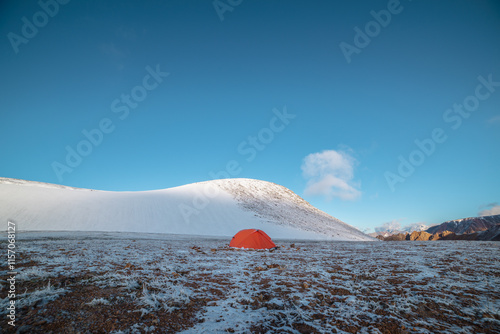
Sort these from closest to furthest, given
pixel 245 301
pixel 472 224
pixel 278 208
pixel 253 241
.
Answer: pixel 245 301 → pixel 253 241 → pixel 278 208 → pixel 472 224

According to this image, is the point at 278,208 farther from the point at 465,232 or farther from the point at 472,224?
the point at 472,224

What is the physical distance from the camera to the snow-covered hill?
30.7m

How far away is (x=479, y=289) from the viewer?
223 inches

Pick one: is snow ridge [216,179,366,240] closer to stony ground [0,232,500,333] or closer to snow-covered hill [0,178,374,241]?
snow-covered hill [0,178,374,241]

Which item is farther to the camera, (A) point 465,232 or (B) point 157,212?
(A) point 465,232

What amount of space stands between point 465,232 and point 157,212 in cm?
9235

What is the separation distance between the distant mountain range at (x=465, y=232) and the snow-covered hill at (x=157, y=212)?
1665cm

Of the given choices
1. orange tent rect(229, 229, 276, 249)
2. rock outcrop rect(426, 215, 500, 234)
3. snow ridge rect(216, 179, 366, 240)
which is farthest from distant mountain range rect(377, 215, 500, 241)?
orange tent rect(229, 229, 276, 249)

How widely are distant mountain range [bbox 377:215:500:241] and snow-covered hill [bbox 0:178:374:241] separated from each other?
16.7m

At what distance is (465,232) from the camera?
6825cm

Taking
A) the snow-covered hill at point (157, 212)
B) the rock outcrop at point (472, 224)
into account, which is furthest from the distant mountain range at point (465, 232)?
the snow-covered hill at point (157, 212)

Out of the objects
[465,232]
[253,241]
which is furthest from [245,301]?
[465,232]

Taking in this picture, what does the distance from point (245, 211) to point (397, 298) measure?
4160cm

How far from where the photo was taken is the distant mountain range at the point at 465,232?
101ft
